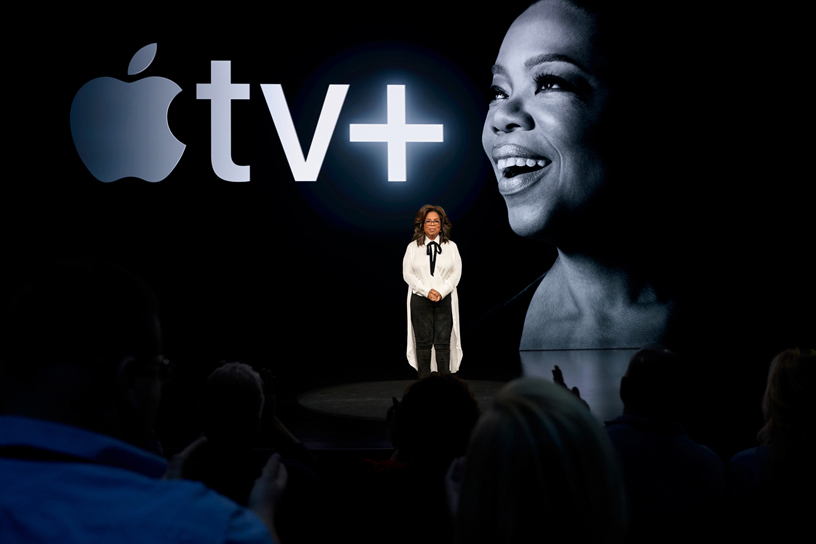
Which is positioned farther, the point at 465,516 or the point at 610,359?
the point at 610,359

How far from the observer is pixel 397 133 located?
19.0 feet

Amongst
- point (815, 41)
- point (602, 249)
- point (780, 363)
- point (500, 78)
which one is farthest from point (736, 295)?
point (780, 363)

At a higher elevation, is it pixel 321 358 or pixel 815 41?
pixel 815 41

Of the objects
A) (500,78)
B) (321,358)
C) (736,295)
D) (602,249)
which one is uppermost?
(500,78)

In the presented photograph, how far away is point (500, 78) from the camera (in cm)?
571

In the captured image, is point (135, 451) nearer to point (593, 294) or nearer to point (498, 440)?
point (498, 440)

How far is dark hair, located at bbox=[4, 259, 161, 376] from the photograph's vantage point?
60 cm

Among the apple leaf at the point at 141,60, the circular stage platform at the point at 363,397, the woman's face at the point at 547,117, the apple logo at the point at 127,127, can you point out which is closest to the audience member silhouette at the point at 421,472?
the circular stage platform at the point at 363,397

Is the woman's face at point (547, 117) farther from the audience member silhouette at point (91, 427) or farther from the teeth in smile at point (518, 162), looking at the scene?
the audience member silhouette at point (91, 427)

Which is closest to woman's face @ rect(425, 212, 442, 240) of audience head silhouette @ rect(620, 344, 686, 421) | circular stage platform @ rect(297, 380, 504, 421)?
circular stage platform @ rect(297, 380, 504, 421)

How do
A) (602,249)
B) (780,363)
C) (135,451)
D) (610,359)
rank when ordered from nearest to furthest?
(135,451) < (780,363) < (610,359) < (602,249)

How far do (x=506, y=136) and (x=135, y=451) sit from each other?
18.0 feet

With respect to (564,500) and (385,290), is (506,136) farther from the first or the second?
(564,500)

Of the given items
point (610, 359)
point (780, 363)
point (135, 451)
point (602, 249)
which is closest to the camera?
point (135, 451)
